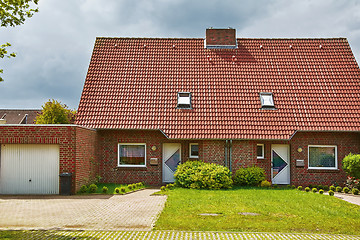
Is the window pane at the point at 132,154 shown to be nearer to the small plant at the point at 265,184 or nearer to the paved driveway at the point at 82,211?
the paved driveway at the point at 82,211

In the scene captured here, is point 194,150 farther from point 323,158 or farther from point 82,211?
point 82,211

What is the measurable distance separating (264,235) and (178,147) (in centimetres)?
1045

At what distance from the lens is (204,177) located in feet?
52.1

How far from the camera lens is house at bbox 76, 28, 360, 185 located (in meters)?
17.7

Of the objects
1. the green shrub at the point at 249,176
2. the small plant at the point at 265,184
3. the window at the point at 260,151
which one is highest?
the window at the point at 260,151

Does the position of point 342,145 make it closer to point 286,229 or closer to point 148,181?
point 148,181

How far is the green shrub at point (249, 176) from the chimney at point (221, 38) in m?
8.15

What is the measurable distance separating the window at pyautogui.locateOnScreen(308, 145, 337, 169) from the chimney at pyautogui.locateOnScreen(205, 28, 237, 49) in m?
7.70

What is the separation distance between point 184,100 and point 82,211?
9157 millimetres

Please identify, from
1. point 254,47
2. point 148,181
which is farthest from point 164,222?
point 254,47

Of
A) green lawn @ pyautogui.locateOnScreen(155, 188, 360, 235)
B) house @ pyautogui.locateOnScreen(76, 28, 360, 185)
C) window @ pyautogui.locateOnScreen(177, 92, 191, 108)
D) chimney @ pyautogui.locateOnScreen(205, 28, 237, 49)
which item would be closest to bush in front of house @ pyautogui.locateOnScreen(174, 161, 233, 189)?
green lawn @ pyautogui.locateOnScreen(155, 188, 360, 235)

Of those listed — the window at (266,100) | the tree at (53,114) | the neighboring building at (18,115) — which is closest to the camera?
the window at (266,100)

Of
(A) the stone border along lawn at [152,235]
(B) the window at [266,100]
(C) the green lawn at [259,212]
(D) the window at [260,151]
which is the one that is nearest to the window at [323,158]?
(D) the window at [260,151]

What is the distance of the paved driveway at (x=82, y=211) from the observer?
9.19 metres
